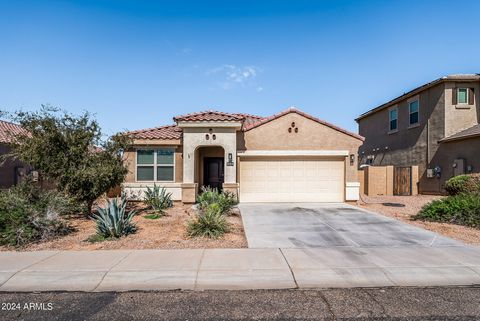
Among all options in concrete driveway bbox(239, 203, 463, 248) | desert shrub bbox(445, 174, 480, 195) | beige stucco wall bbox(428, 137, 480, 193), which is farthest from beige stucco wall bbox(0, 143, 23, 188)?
beige stucco wall bbox(428, 137, 480, 193)

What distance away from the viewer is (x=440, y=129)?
16984mm

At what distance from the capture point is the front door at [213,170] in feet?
50.4

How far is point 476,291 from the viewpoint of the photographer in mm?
4477

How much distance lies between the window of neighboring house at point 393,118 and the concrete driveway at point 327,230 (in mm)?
12680

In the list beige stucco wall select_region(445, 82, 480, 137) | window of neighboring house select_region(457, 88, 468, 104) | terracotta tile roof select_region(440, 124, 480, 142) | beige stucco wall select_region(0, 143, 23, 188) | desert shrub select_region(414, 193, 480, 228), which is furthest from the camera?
beige stucco wall select_region(0, 143, 23, 188)

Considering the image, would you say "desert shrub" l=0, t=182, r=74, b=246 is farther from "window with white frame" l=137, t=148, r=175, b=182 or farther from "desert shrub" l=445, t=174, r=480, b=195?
"desert shrub" l=445, t=174, r=480, b=195

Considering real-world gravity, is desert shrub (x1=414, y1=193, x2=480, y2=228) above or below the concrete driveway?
above

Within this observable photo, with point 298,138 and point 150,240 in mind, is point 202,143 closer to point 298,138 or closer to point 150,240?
point 298,138

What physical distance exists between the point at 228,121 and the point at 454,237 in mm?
9558

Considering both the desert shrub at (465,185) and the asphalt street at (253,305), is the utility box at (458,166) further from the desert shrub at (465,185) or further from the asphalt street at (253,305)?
the asphalt street at (253,305)

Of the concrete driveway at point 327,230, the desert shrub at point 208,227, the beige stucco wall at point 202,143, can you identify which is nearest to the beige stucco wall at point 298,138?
the beige stucco wall at point 202,143

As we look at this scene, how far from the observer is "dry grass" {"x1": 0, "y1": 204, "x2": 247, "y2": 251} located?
670 cm

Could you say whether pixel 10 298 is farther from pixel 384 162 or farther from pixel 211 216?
pixel 384 162

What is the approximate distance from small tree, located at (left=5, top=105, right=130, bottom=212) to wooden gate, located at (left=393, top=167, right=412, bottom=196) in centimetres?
1790
